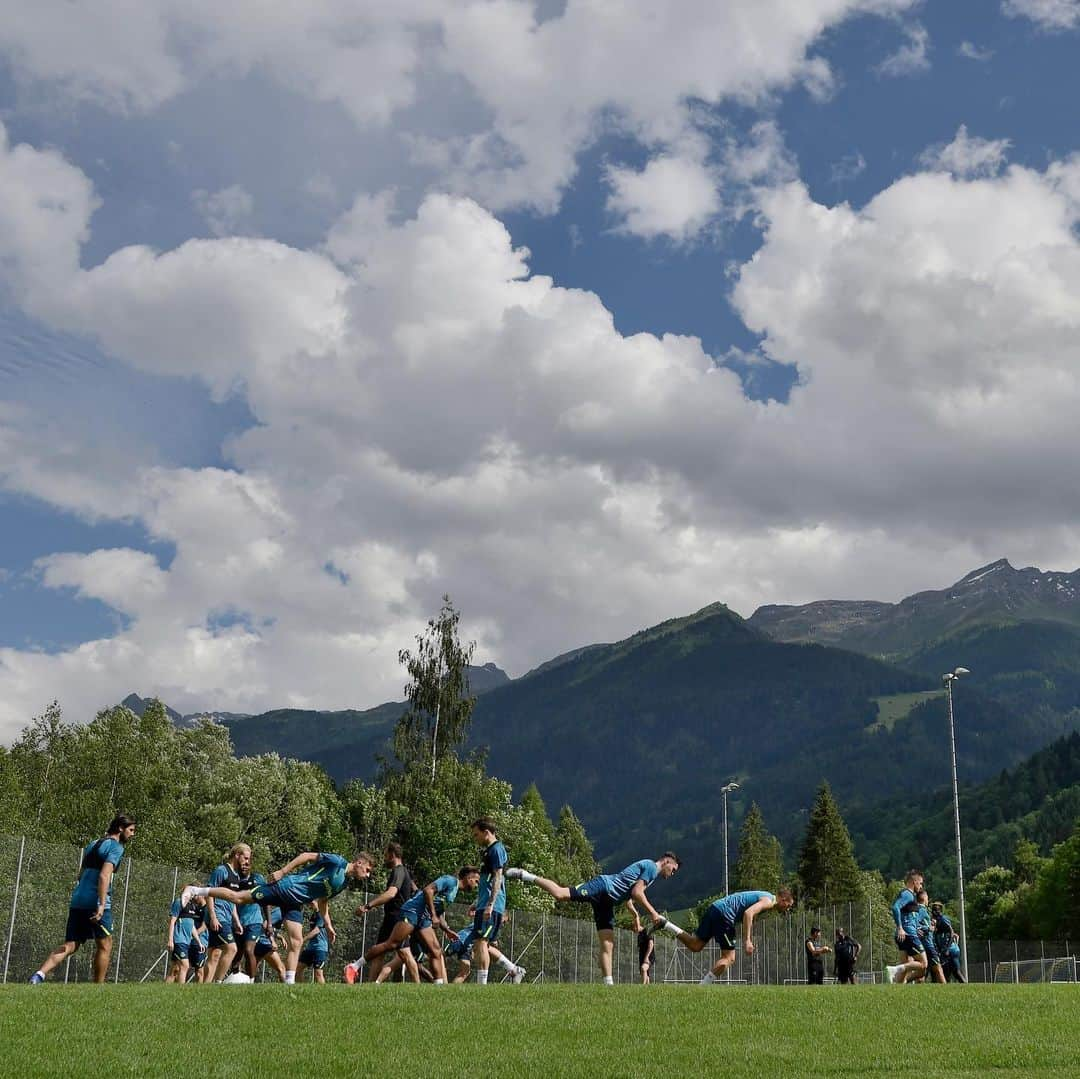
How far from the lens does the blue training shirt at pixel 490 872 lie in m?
20.0

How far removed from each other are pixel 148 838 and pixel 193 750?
16583 millimetres

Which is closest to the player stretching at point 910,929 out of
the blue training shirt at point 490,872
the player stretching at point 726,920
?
the player stretching at point 726,920

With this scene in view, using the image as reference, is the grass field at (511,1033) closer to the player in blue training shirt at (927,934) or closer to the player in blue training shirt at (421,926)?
the player in blue training shirt at (421,926)

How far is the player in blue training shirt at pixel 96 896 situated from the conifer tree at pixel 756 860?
123555 millimetres

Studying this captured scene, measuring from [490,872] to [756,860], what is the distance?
415ft

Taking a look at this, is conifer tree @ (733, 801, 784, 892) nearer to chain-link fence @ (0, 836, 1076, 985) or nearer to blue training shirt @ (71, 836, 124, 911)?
chain-link fence @ (0, 836, 1076, 985)

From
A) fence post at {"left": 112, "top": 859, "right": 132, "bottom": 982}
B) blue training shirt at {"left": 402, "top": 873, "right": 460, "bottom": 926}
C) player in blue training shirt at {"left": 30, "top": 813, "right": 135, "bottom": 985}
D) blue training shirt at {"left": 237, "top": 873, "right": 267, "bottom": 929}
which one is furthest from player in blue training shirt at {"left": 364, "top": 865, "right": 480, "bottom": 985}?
fence post at {"left": 112, "top": 859, "right": 132, "bottom": 982}

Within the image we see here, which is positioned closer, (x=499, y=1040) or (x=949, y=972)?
(x=499, y=1040)

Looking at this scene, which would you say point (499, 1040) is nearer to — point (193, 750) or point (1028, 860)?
point (193, 750)

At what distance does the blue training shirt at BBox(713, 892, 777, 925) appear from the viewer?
19.7m

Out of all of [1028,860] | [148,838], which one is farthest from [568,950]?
[1028,860]

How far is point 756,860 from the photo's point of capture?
461 feet

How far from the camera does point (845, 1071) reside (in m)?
11.0

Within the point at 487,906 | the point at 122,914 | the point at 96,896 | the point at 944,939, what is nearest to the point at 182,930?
the point at 487,906
